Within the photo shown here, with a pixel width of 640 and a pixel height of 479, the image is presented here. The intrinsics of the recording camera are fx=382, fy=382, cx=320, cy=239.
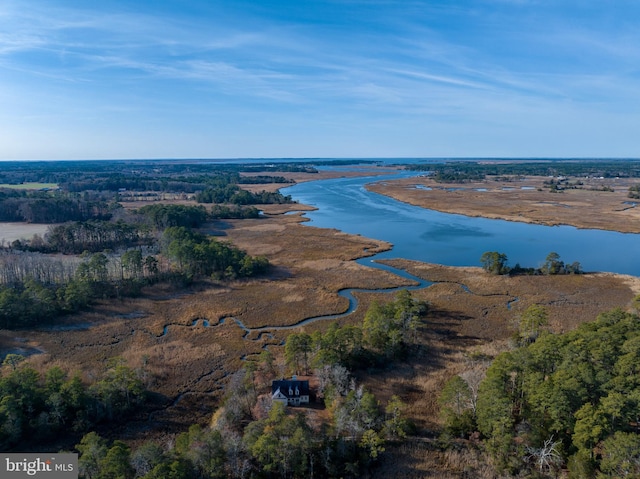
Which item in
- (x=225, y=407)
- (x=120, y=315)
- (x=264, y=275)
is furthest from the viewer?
(x=264, y=275)

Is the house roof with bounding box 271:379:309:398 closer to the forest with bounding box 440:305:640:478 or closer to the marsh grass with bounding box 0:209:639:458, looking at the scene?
the marsh grass with bounding box 0:209:639:458

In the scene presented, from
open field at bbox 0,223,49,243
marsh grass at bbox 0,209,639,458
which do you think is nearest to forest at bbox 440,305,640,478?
marsh grass at bbox 0,209,639,458

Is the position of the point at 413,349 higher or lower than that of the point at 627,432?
lower

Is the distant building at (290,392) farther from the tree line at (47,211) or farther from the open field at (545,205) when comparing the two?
the tree line at (47,211)

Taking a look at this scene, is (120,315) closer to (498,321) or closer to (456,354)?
(456,354)

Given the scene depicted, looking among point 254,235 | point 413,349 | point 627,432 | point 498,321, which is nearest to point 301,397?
point 413,349

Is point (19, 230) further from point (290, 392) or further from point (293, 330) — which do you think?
point (290, 392)

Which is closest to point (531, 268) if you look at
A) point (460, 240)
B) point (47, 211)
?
point (460, 240)
